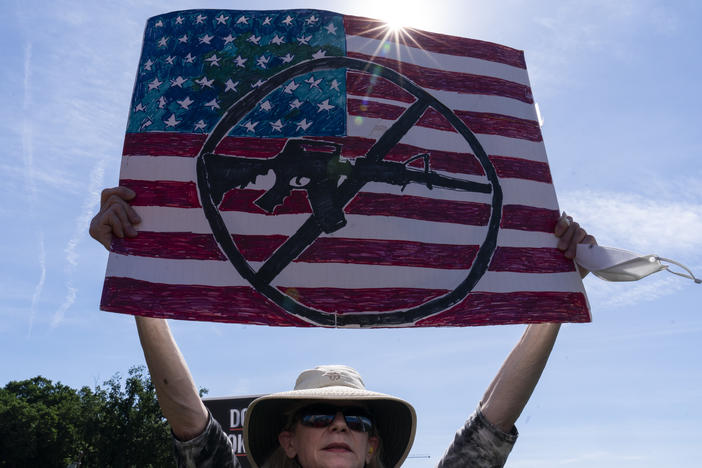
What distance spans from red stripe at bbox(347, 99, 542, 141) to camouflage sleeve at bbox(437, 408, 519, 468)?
79.7 inches

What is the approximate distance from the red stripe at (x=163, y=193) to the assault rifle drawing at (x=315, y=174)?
139mm

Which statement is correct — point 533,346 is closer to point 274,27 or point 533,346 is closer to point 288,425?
point 288,425

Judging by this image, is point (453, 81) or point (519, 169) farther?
point (453, 81)

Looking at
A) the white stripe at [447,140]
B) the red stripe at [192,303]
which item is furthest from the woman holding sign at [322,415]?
the white stripe at [447,140]

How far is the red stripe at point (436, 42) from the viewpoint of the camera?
14.8ft

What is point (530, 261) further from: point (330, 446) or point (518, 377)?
point (330, 446)

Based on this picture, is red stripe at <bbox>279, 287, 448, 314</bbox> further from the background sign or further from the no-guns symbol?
the background sign

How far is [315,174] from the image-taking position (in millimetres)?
4020

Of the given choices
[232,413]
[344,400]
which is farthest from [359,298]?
[232,413]

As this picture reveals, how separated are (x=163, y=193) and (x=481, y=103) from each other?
2.37 m

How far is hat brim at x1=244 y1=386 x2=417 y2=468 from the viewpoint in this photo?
3537 mm

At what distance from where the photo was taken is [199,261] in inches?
146

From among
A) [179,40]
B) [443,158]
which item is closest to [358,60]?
[443,158]

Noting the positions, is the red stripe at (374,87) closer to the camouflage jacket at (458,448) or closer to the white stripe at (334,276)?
the white stripe at (334,276)
